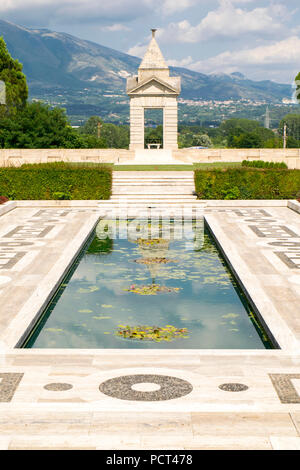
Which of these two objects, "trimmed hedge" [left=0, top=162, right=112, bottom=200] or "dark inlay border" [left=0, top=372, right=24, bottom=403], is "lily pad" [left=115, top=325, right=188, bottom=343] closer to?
"dark inlay border" [left=0, top=372, right=24, bottom=403]

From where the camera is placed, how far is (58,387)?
7.42 meters

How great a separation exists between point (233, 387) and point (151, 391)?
3.34 feet

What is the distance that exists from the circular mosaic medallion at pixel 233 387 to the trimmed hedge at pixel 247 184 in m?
21.2

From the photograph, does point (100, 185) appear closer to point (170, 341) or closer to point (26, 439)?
point (170, 341)

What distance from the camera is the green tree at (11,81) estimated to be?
4969 centimetres

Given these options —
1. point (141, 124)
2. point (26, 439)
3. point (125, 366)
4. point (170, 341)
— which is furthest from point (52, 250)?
point (141, 124)

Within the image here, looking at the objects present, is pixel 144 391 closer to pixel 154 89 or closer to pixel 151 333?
pixel 151 333

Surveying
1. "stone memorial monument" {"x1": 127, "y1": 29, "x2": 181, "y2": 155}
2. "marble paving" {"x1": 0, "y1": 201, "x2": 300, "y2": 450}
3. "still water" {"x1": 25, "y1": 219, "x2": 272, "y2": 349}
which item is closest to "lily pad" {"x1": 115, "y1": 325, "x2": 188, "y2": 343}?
"still water" {"x1": 25, "y1": 219, "x2": 272, "y2": 349}

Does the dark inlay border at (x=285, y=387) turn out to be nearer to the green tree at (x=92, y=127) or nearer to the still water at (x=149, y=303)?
the still water at (x=149, y=303)

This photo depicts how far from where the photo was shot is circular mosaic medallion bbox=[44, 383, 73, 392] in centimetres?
735

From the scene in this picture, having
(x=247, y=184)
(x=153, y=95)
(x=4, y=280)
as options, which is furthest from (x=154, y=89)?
(x=4, y=280)

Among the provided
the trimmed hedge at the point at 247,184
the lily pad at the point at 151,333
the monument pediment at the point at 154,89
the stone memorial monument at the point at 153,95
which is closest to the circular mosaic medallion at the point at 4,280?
the lily pad at the point at 151,333

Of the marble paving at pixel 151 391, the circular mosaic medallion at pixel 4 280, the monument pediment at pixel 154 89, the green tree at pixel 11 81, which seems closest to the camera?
the marble paving at pixel 151 391
